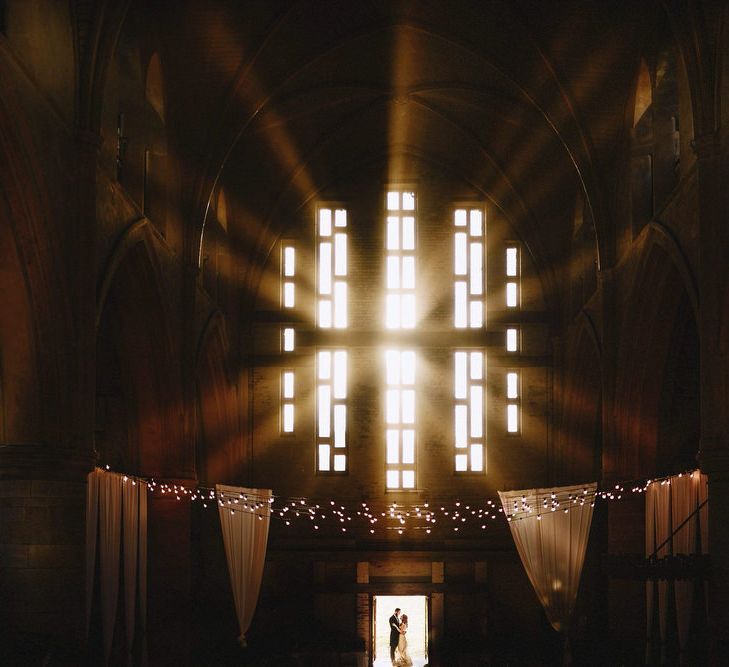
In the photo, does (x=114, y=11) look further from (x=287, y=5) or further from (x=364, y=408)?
(x=364, y=408)

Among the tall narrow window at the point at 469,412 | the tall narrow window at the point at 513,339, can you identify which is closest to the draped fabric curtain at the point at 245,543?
the tall narrow window at the point at 469,412

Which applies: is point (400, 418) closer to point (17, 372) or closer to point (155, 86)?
point (155, 86)

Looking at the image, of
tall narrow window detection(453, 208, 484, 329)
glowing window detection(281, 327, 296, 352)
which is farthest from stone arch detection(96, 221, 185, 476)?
tall narrow window detection(453, 208, 484, 329)

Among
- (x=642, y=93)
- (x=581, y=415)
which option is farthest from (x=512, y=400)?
(x=642, y=93)

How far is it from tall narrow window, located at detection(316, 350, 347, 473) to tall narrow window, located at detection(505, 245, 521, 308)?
455 centimetres

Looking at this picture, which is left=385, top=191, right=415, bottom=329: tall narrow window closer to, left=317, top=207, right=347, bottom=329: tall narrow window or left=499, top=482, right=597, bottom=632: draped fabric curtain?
left=317, top=207, right=347, bottom=329: tall narrow window

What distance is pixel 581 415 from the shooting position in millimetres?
29125

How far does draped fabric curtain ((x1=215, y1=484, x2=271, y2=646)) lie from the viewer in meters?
25.8

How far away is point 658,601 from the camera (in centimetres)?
2162

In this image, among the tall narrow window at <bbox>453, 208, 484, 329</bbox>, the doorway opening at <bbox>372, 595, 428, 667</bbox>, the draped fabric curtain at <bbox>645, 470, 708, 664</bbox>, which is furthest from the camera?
the tall narrow window at <bbox>453, 208, 484, 329</bbox>

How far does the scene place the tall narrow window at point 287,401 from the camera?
31.0m

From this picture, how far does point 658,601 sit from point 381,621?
11539 millimetres

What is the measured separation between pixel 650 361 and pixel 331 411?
34.9ft

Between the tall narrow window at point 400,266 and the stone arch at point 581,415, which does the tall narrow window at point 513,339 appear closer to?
the stone arch at point 581,415
